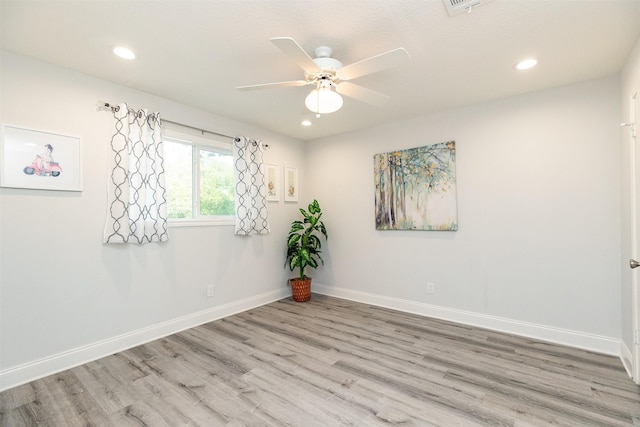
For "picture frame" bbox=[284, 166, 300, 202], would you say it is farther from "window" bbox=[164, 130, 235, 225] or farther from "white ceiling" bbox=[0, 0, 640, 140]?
"white ceiling" bbox=[0, 0, 640, 140]

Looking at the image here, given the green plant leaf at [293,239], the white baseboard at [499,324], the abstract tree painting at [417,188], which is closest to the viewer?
the white baseboard at [499,324]

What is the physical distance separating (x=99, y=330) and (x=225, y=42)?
2629 mm

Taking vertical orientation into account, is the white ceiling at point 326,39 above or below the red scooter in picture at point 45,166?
above

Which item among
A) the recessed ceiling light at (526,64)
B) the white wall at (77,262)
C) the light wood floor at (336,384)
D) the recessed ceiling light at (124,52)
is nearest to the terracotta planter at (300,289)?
the light wood floor at (336,384)

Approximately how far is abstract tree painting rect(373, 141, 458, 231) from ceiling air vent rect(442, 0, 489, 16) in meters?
1.81

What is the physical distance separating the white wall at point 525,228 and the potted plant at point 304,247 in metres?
0.85

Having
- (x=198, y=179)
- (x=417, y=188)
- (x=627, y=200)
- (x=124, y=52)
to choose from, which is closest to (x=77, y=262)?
(x=198, y=179)

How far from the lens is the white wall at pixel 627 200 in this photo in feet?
7.07

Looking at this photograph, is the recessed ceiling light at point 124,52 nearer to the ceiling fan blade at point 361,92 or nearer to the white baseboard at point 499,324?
the ceiling fan blade at point 361,92

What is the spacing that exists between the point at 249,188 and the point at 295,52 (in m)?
2.29

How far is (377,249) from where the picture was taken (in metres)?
3.98

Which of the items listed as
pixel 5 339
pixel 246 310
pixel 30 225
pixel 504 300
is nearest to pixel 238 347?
pixel 246 310

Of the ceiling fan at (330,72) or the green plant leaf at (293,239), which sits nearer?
the ceiling fan at (330,72)

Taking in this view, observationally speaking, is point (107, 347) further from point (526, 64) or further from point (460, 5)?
point (526, 64)
